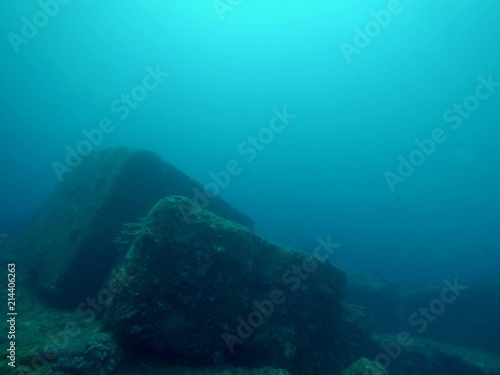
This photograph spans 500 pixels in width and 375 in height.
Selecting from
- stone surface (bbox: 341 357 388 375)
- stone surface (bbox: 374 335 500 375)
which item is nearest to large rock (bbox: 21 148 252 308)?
stone surface (bbox: 341 357 388 375)

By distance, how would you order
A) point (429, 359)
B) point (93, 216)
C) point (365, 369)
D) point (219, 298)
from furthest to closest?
point (429, 359)
point (93, 216)
point (365, 369)
point (219, 298)

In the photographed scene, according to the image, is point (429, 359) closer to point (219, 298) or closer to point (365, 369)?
point (365, 369)

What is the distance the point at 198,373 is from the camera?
5250 mm

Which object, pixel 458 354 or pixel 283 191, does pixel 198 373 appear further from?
pixel 283 191

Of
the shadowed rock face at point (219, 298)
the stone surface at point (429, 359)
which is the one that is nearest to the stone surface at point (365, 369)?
the shadowed rock face at point (219, 298)

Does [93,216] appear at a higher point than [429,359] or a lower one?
lower

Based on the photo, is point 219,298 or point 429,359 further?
point 429,359

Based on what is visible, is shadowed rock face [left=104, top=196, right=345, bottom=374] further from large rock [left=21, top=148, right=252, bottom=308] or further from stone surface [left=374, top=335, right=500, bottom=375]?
stone surface [left=374, top=335, right=500, bottom=375]

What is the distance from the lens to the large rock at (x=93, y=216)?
8672 mm

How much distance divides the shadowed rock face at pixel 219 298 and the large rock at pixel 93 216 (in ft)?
2.82

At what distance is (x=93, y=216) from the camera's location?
376 inches

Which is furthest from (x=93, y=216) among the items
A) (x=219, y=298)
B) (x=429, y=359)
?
(x=429, y=359)

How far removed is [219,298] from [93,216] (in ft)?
19.8

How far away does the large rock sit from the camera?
341 inches
